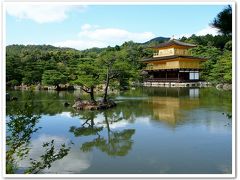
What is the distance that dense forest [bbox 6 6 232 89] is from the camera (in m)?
13.6

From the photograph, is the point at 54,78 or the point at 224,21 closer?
the point at 224,21

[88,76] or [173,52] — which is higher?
[173,52]

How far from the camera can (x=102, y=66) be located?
14305 millimetres

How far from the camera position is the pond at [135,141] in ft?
19.0

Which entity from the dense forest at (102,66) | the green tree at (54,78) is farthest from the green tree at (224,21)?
the green tree at (54,78)

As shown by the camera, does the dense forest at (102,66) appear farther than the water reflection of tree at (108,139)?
Yes

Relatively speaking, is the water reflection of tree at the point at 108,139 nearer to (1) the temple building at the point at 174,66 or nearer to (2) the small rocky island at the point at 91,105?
(2) the small rocky island at the point at 91,105

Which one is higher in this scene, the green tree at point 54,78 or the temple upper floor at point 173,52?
the temple upper floor at point 173,52

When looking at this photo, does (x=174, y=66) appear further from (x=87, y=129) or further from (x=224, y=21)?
(x=224, y=21)

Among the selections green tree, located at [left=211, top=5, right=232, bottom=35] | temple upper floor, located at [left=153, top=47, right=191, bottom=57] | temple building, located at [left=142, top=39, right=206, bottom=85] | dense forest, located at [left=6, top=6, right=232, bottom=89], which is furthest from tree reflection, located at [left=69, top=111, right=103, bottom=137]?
temple upper floor, located at [left=153, top=47, right=191, bottom=57]

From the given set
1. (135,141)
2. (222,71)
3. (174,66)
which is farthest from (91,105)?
(174,66)

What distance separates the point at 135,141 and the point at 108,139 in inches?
34.4

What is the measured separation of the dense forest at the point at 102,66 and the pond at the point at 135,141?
1.78 meters

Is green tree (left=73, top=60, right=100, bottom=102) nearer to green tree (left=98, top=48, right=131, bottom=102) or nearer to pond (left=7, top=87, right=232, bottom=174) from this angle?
green tree (left=98, top=48, right=131, bottom=102)
